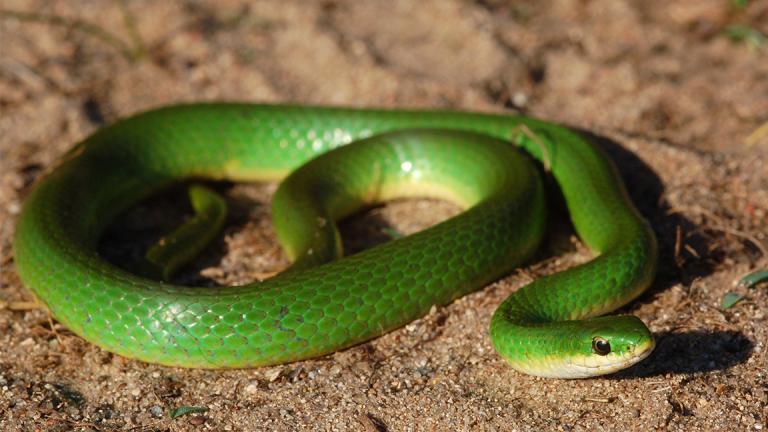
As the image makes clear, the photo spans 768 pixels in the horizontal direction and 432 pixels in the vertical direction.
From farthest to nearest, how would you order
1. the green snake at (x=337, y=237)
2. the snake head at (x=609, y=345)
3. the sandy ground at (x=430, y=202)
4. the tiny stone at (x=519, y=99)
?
the tiny stone at (x=519, y=99)
the green snake at (x=337, y=237)
the sandy ground at (x=430, y=202)
the snake head at (x=609, y=345)

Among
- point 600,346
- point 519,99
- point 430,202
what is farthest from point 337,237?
point 519,99

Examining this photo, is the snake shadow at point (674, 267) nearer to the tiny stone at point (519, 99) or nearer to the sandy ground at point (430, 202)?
the sandy ground at point (430, 202)

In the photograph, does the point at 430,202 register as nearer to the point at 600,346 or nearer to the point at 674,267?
the point at 674,267

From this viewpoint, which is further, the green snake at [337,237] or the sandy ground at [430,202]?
the green snake at [337,237]

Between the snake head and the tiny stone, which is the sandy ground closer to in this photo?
the tiny stone

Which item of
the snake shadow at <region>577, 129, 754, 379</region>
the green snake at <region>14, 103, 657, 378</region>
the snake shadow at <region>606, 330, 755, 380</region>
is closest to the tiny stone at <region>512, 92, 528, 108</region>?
the snake shadow at <region>577, 129, 754, 379</region>

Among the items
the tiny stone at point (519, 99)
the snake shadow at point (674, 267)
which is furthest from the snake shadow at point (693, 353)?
the tiny stone at point (519, 99)
